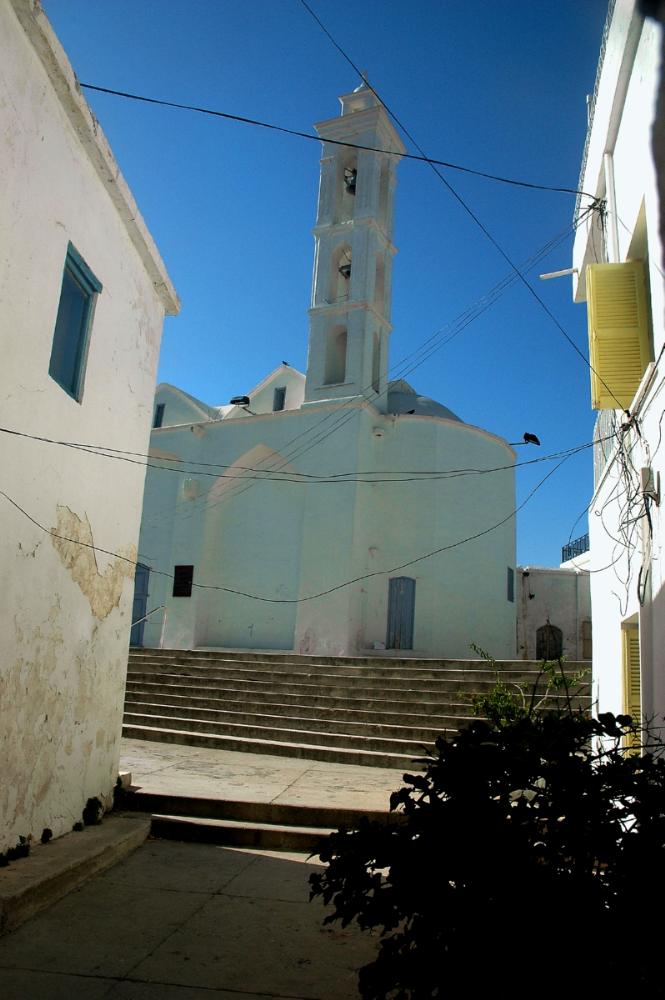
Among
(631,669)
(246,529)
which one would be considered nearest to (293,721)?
(631,669)

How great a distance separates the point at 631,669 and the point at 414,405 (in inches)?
598

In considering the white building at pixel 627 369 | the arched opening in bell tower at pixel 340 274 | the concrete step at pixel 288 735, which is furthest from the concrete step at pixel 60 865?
the arched opening in bell tower at pixel 340 274

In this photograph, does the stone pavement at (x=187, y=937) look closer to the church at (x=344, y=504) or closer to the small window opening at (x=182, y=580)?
the church at (x=344, y=504)

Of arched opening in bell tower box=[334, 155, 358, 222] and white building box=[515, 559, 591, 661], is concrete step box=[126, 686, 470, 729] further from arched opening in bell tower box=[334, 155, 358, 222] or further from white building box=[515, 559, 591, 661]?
arched opening in bell tower box=[334, 155, 358, 222]

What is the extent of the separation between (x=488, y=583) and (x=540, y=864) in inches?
654

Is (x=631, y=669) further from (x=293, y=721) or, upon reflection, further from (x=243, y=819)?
(x=293, y=721)

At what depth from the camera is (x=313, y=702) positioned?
1232 centimetres

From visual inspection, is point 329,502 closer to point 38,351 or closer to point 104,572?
point 104,572

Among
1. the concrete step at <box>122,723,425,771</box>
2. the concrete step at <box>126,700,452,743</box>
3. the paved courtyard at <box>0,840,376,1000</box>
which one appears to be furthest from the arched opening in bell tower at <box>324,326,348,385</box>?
the paved courtyard at <box>0,840,376,1000</box>

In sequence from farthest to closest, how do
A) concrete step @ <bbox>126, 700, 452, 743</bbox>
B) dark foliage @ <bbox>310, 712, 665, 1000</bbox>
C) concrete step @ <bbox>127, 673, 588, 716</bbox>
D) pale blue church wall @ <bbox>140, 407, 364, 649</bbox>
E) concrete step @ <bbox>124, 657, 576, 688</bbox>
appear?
pale blue church wall @ <bbox>140, 407, 364, 649</bbox> < concrete step @ <bbox>124, 657, 576, 688</bbox> < concrete step @ <bbox>127, 673, 588, 716</bbox> < concrete step @ <bbox>126, 700, 452, 743</bbox> < dark foliage @ <bbox>310, 712, 665, 1000</bbox>

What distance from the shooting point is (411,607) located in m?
18.4

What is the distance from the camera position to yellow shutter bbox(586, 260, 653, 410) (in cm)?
640

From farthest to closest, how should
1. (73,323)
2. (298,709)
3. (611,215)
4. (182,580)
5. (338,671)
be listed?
(182,580) → (338,671) → (298,709) → (611,215) → (73,323)

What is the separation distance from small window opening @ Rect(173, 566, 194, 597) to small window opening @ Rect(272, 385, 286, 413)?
5888 mm
